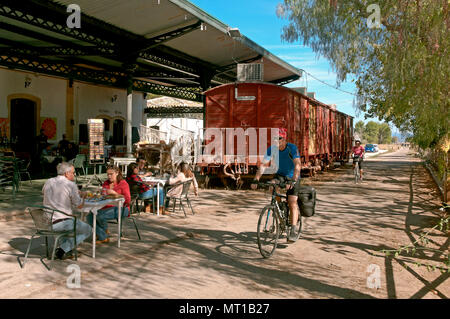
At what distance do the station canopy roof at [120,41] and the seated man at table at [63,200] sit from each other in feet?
24.5

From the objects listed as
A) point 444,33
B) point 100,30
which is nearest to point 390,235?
point 444,33

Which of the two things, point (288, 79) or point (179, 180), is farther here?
point (288, 79)

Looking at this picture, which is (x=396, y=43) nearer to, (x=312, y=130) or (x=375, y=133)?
(x=312, y=130)

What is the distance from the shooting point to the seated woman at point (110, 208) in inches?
244

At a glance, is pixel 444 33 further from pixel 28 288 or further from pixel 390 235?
pixel 28 288

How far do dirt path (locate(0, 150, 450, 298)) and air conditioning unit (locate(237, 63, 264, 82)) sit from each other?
26.1 feet

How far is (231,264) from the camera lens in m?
5.38

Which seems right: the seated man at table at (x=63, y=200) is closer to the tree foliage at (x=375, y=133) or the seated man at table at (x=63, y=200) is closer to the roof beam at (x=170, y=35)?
the roof beam at (x=170, y=35)

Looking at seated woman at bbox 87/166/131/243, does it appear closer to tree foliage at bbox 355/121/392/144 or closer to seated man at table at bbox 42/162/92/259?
seated man at table at bbox 42/162/92/259

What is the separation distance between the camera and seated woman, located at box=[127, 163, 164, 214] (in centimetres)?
842

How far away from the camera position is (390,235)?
287 inches

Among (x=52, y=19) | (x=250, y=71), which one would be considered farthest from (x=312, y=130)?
(x=52, y=19)

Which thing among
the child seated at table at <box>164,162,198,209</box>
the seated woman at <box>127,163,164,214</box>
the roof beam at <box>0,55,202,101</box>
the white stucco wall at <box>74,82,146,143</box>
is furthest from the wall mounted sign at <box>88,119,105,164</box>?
the seated woman at <box>127,163,164,214</box>

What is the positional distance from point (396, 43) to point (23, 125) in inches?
582
